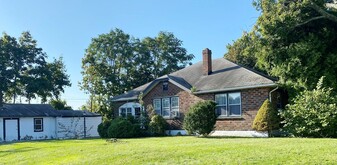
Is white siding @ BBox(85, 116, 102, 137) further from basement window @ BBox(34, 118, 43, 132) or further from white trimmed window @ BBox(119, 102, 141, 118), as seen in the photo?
white trimmed window @ BBox(119, 102, 141, 118)

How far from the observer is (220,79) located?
22734 millimetres

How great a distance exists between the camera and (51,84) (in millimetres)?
45969

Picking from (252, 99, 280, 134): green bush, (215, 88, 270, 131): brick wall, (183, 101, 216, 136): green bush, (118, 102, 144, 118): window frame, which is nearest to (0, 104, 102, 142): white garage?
(118, 102, 144, 118): window frame

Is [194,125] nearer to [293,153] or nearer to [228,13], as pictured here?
[228,13]

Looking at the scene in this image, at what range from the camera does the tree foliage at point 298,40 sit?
17.8 metres

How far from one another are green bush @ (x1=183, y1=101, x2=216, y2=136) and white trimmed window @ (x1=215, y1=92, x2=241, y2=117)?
1871 mm

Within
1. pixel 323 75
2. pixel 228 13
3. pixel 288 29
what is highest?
pixel 228 13

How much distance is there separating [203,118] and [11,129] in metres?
20.0

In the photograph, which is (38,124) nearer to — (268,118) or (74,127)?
(74,127)

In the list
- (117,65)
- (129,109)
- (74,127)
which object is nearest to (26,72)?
(117,65)

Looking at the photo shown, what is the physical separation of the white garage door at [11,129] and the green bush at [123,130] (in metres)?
11.9

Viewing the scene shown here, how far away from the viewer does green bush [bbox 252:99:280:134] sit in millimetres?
18484

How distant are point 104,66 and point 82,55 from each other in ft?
12.2

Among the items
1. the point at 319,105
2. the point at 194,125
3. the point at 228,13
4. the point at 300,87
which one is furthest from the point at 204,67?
the point at 319,105
